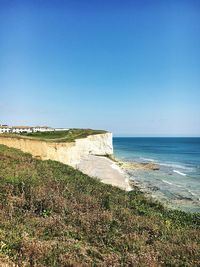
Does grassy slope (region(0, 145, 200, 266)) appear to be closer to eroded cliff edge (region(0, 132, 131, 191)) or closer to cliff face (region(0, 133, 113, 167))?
eroded cliff edge (region(0, 132, 131, 191))

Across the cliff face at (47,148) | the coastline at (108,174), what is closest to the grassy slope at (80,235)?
the coastline at (108,174)

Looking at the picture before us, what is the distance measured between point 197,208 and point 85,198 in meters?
17.9

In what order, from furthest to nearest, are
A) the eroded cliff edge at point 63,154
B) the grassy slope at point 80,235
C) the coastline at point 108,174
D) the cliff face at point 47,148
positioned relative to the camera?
the cliff face at point 47,148, the eroded cliff edge at point 63,154, the coastline at point 108,174, the grassy slope at point 80,235

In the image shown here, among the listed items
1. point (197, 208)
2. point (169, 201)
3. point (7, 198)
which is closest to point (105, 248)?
point (7, 198)

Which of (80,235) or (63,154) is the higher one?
(80,235)

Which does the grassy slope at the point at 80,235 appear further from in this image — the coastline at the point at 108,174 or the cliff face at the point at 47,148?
the cliff face at the point at 47,148

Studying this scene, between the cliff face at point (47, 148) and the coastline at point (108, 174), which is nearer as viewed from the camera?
the coastline at point (108, 174)

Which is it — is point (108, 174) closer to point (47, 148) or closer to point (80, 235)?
point (47, 148)

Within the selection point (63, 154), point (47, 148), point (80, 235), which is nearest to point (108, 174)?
point (63, 154)

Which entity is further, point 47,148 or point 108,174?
point 108,174

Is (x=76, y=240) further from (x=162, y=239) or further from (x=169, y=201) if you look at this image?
(x=169, y=201)

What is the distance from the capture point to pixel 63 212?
35.6 ft

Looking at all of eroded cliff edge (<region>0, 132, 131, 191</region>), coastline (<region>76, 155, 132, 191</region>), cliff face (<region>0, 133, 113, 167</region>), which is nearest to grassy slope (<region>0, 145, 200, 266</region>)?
coastline (<region>76, 155, 132, 191</region>)

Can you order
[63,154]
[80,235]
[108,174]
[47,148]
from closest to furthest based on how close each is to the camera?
[80,235] → [47,148] → [108,174] → [63,154]
